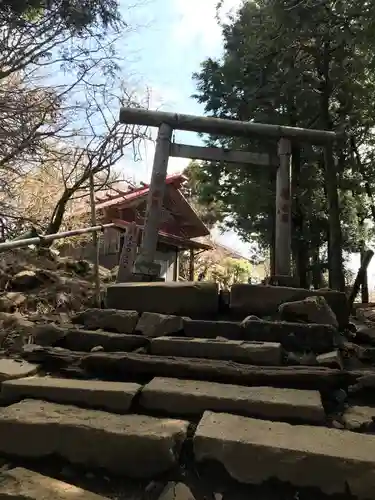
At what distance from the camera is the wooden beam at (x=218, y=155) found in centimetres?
434

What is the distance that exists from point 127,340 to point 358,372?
133 centimetres

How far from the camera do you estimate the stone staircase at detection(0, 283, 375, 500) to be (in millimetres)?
1429

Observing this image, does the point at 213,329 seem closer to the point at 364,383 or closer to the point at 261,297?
the point at 261,297

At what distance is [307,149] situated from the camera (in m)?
9.65

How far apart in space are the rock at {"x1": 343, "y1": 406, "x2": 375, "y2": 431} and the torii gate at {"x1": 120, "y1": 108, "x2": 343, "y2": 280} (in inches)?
81.6

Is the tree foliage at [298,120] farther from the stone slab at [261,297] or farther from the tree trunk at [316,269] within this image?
the stone slab at [261,297]

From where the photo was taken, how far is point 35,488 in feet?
4.57

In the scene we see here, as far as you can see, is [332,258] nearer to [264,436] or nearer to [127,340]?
[127,340]

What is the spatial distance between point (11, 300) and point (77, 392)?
7.82 feet

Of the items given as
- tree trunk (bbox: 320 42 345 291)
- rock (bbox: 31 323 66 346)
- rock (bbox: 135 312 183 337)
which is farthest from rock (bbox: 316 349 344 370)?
tree trunk (bbox: 320 42 345 291)

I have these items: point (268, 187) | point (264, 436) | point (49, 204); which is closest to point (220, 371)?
point (264, 436)

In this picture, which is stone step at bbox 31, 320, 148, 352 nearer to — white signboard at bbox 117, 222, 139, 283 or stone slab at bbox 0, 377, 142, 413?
stone slab at bbox 0, 377, 142, 413

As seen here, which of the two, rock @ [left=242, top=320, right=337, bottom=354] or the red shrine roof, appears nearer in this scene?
rock @ [left=242, top=320, right=337, bottom=354]

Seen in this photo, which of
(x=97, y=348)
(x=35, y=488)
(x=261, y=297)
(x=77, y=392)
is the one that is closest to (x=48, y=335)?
(x=97, y=348)
